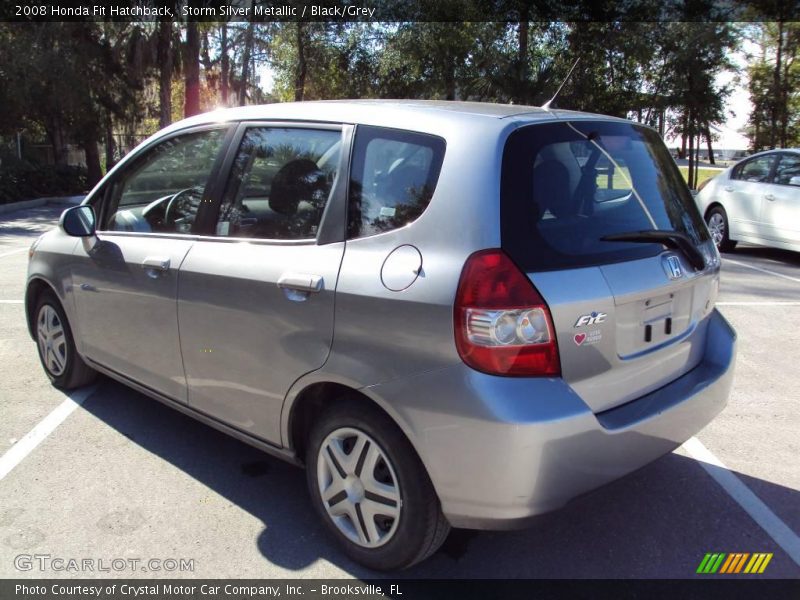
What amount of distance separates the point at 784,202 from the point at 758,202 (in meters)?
0.48

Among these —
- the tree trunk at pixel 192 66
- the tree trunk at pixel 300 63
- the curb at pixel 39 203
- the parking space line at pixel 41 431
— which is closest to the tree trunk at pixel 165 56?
the tree trunk at pixel 192 66

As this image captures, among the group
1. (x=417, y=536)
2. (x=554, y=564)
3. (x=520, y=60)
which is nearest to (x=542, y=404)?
(x=417, y=536)

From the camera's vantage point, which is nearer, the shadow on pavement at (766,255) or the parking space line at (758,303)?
the parking space line at (758,303)

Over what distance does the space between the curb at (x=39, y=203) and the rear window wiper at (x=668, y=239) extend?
18425mm

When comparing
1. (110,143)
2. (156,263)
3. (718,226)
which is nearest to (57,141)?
(110,143)

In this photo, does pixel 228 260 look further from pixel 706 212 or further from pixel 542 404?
pixel 706 212

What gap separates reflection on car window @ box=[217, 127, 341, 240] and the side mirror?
1.10m

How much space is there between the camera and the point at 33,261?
4.54 metres

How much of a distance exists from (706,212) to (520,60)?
12701 mm

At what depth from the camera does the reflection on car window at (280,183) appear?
2932 millimetres

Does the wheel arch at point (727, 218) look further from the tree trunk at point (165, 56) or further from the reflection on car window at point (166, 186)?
the tree trunk at point (165, 56)

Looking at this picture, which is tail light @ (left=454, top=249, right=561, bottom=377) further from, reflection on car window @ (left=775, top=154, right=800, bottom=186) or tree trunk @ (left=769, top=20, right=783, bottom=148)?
tree trunk @ (left=769, top=20, right=783, bottom=148)

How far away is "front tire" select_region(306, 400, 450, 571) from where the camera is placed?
252cm

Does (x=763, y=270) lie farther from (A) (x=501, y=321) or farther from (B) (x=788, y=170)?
(A) (x=501, y=321)
